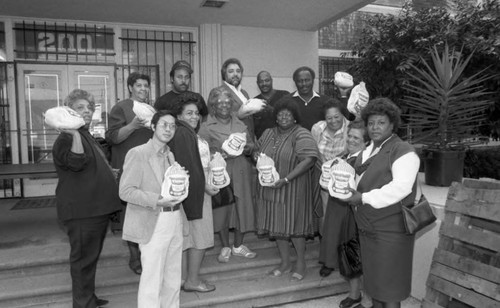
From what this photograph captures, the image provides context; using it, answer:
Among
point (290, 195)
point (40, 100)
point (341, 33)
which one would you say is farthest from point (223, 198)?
point (341, 33)

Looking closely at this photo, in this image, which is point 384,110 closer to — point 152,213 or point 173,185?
point 173,185

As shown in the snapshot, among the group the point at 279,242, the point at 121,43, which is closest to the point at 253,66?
the point at 121,43

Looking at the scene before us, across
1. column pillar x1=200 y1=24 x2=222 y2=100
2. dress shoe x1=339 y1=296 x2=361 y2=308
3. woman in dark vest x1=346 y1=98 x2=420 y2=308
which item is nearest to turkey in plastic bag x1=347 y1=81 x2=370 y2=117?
woman in dark vest x1=346 y1=98 x2=420 y2=308

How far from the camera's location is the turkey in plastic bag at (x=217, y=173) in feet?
10.2

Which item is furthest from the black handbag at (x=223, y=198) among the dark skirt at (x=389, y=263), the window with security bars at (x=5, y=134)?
the window with security bars at (x=5, y=134)

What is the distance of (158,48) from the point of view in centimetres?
694

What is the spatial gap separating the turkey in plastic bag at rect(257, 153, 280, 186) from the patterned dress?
0.50ft

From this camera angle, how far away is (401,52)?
6172mm

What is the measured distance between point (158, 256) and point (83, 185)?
2.24 feet

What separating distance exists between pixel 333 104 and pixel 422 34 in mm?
3636

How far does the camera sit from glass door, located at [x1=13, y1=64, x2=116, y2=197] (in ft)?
20.8

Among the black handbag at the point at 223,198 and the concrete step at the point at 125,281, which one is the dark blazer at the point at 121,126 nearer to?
the black handbag at the point at 223,198

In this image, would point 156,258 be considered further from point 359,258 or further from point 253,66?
point 253,66

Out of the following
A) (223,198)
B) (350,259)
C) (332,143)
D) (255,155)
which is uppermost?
(332,143)
